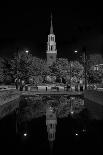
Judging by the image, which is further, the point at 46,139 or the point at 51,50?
the point at 51,50

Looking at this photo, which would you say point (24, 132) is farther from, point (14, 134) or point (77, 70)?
point (77, 70)

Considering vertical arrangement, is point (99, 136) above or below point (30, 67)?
below

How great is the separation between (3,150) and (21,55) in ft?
291

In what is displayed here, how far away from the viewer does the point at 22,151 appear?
1181 centimetres

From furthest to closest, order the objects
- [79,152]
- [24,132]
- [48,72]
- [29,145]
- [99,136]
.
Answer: [48,72] < [24,132] < [99,136] < [29,145] < [79,152]

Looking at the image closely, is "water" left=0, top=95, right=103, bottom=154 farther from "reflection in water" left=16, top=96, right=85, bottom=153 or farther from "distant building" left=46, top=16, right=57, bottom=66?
"distant building" left=46, top=16, right=57, bottom=66

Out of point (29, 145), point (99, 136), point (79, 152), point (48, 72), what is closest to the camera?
point (79, 152)

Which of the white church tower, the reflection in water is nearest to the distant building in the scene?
the white church tower

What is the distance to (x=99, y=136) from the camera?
14.8m

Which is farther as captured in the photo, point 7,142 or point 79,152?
point 7,142

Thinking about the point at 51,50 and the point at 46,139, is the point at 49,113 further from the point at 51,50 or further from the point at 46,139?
the point at 51,50

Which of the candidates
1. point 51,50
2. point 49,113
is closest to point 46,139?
point 49,113

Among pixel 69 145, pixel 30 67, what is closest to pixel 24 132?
pixel 69 145

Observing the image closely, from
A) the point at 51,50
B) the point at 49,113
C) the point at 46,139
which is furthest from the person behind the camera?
the point at 51,50
